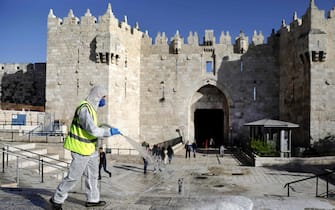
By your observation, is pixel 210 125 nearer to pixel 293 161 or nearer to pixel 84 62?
pixel 84 62

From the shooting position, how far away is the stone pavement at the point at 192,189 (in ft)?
15.4

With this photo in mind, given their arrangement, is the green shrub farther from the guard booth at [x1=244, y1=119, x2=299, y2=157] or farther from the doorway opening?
the doorway opening

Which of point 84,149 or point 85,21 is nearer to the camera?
point 84,149

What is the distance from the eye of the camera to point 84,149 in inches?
184

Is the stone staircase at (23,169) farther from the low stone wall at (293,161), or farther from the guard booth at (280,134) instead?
the guard booth at (280,134)

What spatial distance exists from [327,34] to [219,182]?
12500 millimetres

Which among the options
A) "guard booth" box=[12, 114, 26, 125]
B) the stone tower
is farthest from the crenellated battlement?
"guard booth" box=[12, 114, 26, 125]

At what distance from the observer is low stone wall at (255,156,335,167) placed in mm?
16172

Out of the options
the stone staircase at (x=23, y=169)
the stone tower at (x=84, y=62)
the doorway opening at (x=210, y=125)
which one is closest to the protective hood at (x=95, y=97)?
the stone staircase at (x=23, y=169)

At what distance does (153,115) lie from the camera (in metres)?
24.9

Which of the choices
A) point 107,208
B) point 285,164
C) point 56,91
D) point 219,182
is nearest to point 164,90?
point 56,91

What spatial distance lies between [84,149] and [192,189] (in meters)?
7.32

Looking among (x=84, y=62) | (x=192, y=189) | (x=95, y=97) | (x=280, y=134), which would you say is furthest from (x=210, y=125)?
(x=95, y=97)

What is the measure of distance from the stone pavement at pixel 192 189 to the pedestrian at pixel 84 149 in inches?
11.5
